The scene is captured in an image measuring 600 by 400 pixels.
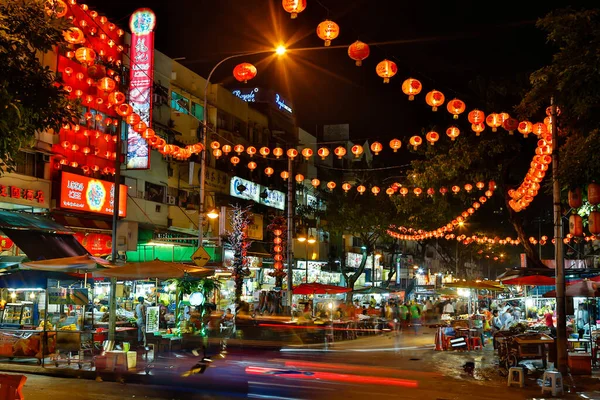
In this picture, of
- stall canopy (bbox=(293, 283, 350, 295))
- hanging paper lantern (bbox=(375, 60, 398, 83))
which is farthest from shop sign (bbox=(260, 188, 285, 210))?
hanging paper lantern (bbox=(375, 60, 398, 83))

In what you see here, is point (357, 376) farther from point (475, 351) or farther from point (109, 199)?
point (109, 199)

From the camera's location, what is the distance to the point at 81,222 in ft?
92.1

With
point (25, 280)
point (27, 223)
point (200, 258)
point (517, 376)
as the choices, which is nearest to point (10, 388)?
point (25, 280)

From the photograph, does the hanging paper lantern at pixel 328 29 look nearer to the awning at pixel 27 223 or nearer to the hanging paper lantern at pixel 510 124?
the hanging paper lantern at pixel 510 124

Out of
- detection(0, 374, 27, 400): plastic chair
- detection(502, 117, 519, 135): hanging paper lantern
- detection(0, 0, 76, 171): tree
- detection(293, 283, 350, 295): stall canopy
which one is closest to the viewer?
detection(0, 0, 76, 171): tree

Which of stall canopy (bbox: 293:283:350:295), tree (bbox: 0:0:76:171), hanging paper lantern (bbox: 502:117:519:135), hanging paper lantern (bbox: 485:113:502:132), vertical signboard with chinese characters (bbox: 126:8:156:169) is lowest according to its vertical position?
stall canopy (bbox: 293:283:350:295)

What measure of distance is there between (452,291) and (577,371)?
79.3 ft

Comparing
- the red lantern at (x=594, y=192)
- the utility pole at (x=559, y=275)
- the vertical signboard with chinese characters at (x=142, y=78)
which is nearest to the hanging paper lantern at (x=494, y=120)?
the utility pole at (x=559, y=275)

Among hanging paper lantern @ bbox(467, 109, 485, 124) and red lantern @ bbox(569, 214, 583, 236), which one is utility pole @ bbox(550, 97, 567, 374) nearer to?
red lantern @ bbox(569, 214, 583, 236)

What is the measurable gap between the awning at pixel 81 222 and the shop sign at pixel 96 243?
87 centimetres

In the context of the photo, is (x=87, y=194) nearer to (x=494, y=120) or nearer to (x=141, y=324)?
(x=141, y=324)

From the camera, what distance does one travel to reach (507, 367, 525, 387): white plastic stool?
1595 centimetres

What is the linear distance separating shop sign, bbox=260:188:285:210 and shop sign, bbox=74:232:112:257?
1788 centimetres

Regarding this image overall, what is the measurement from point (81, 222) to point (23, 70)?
20039 mm
